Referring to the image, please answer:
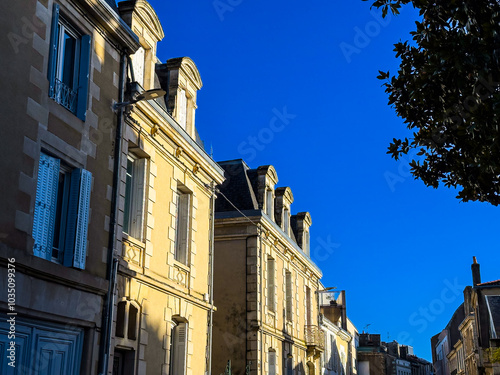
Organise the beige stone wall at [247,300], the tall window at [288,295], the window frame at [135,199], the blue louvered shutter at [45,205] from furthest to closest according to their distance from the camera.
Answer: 1. the tall window at [288,295]
2. the beige stone wall at [247,300]
3. the window frame at [135,199]
4. the blue louvered shutter at [45,205]

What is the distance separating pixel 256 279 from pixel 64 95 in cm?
1229

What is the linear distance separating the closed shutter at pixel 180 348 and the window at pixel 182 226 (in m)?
1.67

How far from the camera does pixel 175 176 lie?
1552cm

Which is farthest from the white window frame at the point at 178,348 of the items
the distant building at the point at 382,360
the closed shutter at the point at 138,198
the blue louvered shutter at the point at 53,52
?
the distant building at the point at 382,360

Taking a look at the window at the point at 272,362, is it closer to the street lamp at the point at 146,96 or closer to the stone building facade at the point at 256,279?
the stone building facade at the point at 256,279

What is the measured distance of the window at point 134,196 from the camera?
13.5m

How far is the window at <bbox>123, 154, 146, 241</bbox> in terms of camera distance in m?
13.5

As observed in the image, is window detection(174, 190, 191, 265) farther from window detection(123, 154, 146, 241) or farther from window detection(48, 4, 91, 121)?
window detection(48, 4, 91, 121)

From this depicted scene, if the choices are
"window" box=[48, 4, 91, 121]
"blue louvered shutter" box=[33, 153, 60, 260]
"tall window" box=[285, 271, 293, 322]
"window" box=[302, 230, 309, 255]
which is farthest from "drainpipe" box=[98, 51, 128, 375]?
"window" box=[302, 230, 309, 255]

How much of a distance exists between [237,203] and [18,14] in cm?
1424

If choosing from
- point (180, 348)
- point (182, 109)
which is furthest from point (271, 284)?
point (182, 109)

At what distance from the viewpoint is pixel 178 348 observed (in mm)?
15430

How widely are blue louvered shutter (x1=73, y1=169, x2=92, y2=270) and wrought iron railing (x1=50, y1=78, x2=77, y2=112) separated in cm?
120

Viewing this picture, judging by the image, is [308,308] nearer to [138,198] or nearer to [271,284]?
[271,284]
